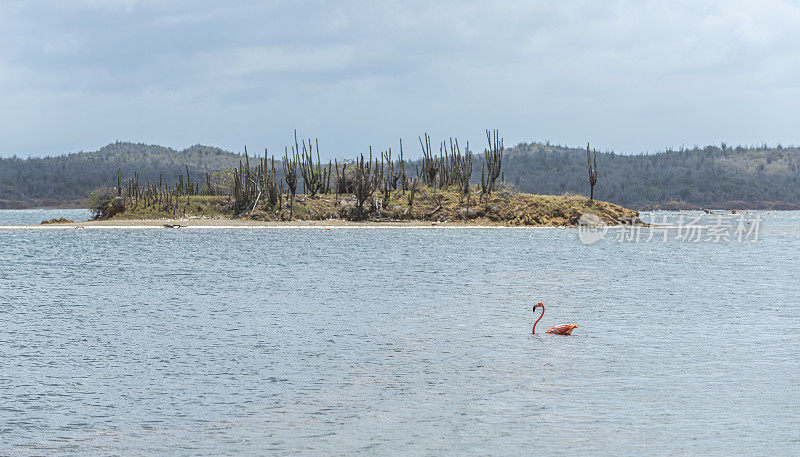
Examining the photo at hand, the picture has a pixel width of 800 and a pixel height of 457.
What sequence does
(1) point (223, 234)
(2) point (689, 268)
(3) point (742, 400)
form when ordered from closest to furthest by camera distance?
(3) point (742, 400) < (2) point (689, 268) < (1) point (223, 234)

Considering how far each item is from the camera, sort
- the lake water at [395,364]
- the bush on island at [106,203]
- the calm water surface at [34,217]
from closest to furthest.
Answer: the lake water at [395,364]
the bush on island at [106,203]
the calm water surface at [34,217]

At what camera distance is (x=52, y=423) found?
28.1 ft

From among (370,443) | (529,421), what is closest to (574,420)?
(529,421)

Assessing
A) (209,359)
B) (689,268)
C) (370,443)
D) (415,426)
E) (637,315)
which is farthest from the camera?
(689,268)

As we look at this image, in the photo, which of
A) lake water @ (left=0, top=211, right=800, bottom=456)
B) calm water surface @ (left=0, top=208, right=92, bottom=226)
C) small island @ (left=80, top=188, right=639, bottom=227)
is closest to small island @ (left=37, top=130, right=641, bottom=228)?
small island @ (left=80, top=188, right=639, bottom=227)

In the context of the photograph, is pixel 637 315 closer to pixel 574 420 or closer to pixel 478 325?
pixel 478 325

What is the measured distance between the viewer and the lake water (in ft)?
26.5

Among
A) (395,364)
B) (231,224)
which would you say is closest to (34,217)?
(231,224)

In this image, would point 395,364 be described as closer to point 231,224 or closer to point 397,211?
point 231,224

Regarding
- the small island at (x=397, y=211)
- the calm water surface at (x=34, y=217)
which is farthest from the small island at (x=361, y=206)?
the calm water surface at (x=34, y=217)

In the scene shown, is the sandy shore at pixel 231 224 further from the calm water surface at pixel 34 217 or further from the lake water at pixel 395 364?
the lake water at pixel 395 364

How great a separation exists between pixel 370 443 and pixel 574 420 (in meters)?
2.40

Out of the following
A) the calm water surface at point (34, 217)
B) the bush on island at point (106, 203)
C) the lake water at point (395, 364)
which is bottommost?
the lake water at point (395, 364)

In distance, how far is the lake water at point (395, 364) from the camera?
8.07 metres
